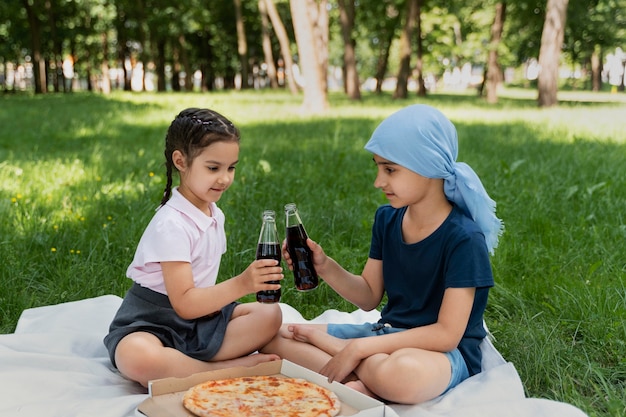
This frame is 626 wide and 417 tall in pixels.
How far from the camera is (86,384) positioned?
129 inches

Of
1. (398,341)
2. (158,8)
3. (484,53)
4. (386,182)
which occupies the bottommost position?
(398,341)

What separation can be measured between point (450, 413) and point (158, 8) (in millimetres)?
38365

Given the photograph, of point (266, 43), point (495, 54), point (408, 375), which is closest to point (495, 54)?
point (495, 54)

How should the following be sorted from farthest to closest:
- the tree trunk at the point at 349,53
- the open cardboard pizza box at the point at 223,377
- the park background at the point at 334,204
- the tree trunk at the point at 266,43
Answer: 1. the tree trunk at the point at 266,43
2. the tree trunk at the point at 349,53
3. the park background at the point at 334,204
4. the open cardboard pizza box at the point at 223,377

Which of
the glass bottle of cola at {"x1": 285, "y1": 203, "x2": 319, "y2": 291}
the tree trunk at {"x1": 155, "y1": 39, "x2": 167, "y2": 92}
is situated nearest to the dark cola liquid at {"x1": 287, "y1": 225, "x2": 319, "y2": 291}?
the glass bottle of cola at {"x1": 285, "y1": 203, "x2": 319, "y2": 291}

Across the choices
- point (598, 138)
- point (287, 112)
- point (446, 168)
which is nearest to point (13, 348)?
point (446, 168)

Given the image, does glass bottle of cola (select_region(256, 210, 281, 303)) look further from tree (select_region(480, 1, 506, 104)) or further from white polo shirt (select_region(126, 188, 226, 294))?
tree (select_region(480, 1, 506, 104))

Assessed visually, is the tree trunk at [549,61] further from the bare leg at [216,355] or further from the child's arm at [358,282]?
the bare leg at [216,355]

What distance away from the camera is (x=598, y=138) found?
11.1 m

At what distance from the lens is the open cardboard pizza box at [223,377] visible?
112 inches

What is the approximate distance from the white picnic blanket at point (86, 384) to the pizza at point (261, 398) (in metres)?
0.24

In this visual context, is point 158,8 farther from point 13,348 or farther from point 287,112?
point 13,348

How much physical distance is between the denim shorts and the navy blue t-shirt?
5cm

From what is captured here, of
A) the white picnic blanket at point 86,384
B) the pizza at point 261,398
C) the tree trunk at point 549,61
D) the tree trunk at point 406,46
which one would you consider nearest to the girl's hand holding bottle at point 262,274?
A: the pizza at point 261,398
